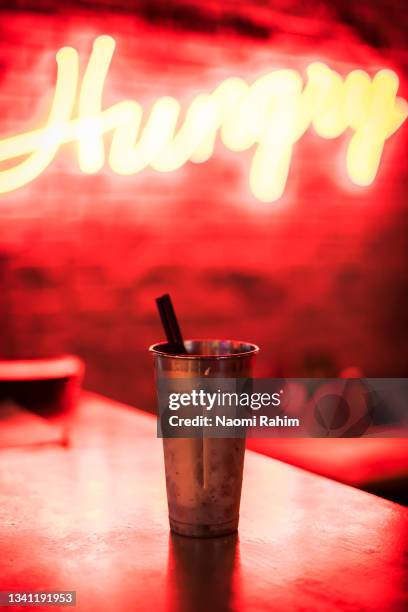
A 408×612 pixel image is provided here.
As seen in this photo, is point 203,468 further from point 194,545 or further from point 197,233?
point 197,233

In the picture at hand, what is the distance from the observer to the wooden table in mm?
888

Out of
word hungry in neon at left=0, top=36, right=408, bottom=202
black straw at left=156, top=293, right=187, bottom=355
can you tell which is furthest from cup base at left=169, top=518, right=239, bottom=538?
word hungry in neon at left=0, top=36, right=408, bottom=202

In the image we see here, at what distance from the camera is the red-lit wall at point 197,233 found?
3631 millimetres

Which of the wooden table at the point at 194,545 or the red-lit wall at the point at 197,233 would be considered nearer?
the wooden table at the point at 194,545

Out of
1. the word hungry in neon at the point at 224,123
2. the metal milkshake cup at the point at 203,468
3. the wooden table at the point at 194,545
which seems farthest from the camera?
the word hungry in neon at the point at 224,123

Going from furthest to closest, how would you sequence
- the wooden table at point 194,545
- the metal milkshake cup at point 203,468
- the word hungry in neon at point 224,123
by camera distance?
the word hungry in neon at point 224,123 → the metal milkshake cup at point 203,468 → the wooden table at point 194,545

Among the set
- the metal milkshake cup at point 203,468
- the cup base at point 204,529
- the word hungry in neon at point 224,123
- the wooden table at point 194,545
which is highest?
the word hungry in neon at point 224,123

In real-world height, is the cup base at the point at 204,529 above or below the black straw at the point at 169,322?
below

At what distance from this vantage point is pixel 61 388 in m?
2.02

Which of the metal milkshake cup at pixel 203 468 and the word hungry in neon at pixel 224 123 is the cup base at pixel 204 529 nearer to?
the metal milkshake cup at pixel 203 468

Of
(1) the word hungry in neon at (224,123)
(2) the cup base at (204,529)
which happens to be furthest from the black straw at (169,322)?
(1) the word hungry in neon at (224,123)

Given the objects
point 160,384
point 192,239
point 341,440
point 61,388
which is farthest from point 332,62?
point 160,384

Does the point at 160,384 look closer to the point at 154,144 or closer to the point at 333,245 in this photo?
the point at 154,144

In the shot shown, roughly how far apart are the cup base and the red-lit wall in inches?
107
